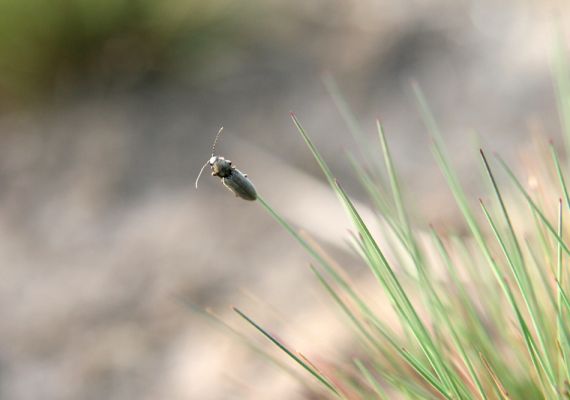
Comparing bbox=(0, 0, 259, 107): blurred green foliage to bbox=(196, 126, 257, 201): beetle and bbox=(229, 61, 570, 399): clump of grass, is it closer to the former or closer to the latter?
bbox=(229, 61, 570, 399): clump of grass

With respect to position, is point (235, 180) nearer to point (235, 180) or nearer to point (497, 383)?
point (235, 180)

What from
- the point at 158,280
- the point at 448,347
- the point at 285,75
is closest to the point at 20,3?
the point at 285,75

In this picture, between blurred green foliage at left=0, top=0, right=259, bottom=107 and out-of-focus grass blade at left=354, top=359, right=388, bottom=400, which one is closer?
out-of-focus grass blade at left=354, top=359, right=388, bottom=400

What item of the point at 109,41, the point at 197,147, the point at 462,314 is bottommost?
the point at 462,314

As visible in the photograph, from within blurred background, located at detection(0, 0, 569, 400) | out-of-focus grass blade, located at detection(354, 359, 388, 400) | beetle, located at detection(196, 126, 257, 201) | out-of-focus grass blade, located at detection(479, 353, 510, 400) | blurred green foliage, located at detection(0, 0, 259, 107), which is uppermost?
blurred green foliage, located at detection(0, 0, 259, 107)

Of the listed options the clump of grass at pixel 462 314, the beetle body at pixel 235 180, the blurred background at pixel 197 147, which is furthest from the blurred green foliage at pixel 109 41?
the beetle body at pixel 235 180

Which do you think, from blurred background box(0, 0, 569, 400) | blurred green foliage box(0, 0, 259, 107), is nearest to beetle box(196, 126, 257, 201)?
blurred background box(0, 0, 569, 400)

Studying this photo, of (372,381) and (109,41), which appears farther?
(109,41)

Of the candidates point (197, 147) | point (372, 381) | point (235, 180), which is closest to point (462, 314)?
point (372, 381)

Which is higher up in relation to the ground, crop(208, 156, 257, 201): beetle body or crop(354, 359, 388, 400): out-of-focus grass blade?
crop(208, 156, 257, 201): beetle body
